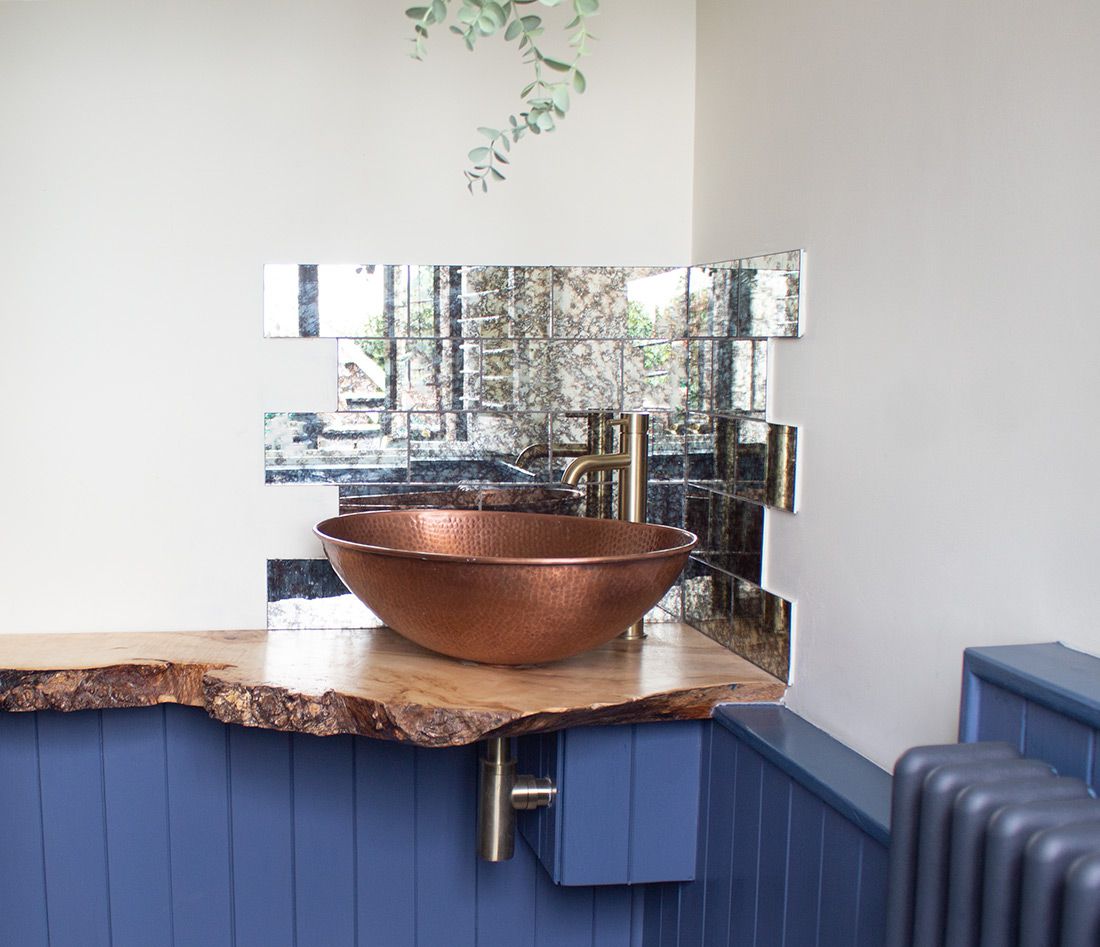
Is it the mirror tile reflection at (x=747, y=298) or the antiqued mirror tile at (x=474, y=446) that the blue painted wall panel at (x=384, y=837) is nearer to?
the antiqued mirror tile at (x=474, y=446)

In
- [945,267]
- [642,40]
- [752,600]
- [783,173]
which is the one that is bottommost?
[752,600]

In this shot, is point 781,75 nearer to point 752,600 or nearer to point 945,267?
point 945,267

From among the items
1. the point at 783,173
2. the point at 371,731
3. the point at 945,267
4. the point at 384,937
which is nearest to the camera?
the point at 945,267

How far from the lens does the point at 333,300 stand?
204 centimetres

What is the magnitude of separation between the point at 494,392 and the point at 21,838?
3.58ft

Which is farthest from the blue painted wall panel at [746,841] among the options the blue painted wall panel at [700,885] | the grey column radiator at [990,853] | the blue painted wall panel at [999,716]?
the grey column radiator at [990,853]

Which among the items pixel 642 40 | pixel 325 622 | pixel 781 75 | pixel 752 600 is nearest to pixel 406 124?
pixel 642 40

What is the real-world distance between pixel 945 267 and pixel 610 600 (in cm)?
62

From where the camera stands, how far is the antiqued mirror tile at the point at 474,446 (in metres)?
2.08

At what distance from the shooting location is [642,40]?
2.09 meters

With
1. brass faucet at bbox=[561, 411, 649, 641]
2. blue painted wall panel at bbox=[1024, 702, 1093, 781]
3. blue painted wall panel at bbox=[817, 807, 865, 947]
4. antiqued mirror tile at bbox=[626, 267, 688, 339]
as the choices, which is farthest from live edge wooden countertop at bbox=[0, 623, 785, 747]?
blue painted wall panel at bbox=[1024, 702, 1093, 781]

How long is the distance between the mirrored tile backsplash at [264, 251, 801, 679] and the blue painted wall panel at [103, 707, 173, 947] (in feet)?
0.95

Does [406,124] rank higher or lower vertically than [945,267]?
higher

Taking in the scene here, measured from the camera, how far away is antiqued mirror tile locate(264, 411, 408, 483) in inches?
80.6
